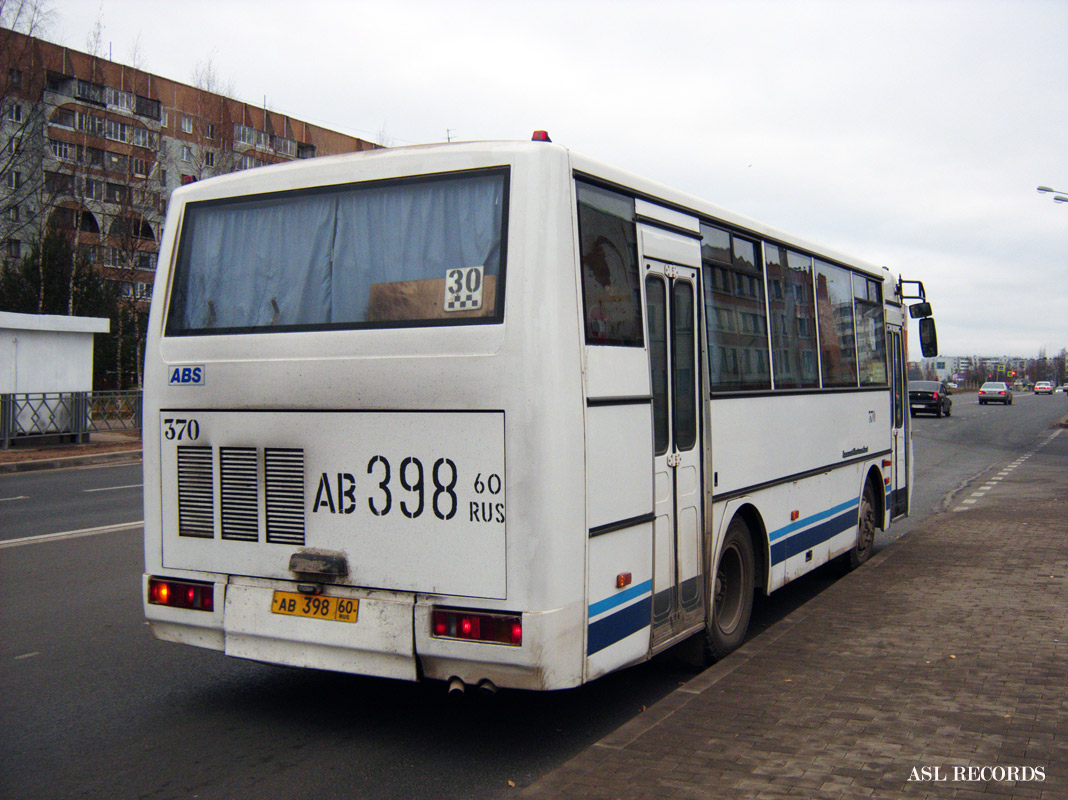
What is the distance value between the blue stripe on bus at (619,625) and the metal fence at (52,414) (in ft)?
71.5

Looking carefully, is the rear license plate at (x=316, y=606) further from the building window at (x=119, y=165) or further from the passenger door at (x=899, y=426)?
the building window at (x=119, y=165)

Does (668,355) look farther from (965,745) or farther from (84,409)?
(84,409)

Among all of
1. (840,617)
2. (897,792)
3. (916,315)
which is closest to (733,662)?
(840,617)

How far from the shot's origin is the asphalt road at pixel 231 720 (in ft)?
14.9

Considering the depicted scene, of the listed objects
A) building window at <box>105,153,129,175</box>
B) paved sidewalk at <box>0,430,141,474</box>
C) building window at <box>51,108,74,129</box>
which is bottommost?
paved sidewalk at <box>0,430,141,474</box>

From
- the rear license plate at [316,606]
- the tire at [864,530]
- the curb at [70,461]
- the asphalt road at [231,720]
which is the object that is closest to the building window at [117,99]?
the curb at [70,461]

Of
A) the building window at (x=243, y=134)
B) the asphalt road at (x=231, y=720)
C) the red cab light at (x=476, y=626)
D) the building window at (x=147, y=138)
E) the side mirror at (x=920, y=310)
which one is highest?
the building window at (x=243, y=134)

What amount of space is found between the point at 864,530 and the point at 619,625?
584 cm

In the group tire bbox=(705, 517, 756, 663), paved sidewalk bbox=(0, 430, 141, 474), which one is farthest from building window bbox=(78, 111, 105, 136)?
tire bbox=(705, 517, 756, 663)

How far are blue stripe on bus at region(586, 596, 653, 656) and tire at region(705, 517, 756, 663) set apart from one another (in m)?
1.20

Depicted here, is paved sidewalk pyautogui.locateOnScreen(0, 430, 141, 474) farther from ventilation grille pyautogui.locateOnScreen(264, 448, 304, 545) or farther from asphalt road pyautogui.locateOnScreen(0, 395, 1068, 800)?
ventilation grille pyautogui.locateOnScreen(264, 448, 304, 545)

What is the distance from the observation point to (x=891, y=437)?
35.8 ft

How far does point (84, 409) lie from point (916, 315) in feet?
67.5

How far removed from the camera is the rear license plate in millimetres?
4840
